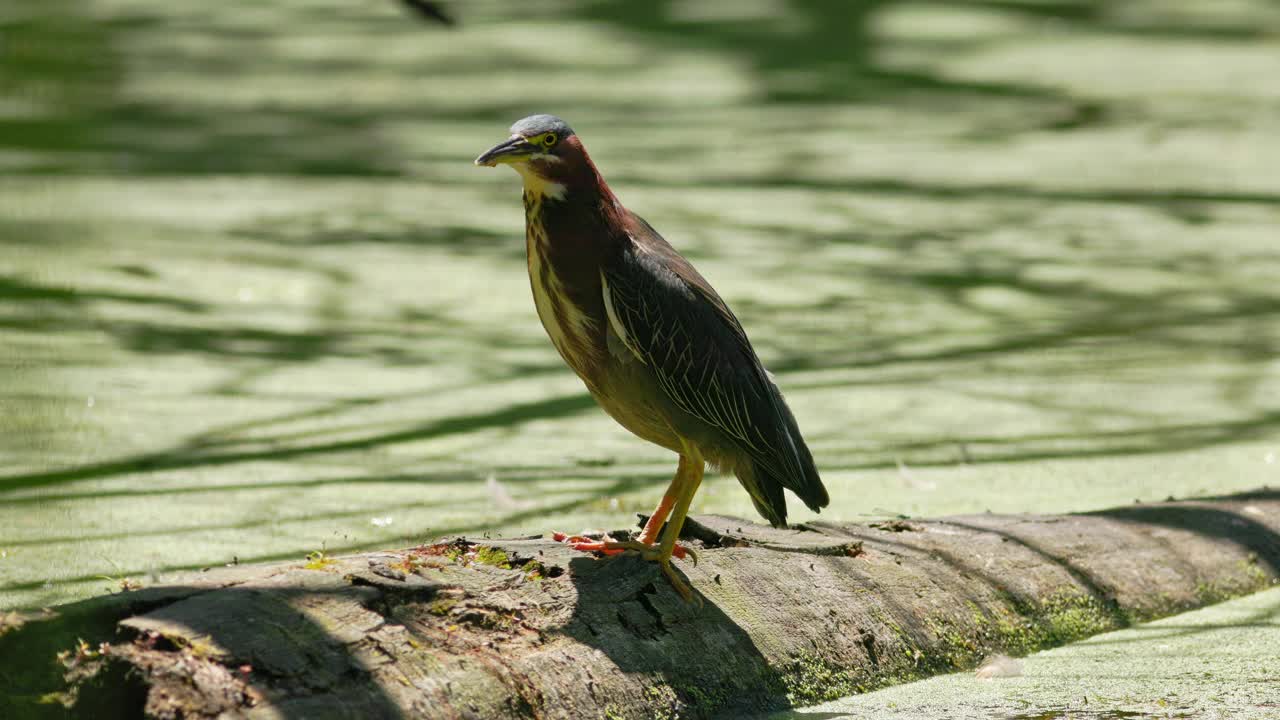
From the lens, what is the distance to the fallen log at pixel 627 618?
68.6 inches

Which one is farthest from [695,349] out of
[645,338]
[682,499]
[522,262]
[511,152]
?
[522,262]

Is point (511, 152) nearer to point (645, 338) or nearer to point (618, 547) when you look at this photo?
point (645, 338)

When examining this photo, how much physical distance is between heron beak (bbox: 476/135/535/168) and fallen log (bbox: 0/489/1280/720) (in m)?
0.62

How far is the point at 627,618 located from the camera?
7.41 feet

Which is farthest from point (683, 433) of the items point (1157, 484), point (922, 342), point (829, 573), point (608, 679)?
point (922, 342)

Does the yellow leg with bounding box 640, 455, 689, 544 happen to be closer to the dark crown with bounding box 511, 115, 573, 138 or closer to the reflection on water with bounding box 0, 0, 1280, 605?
the dark crown with bounding box 511, 115, 573, 138

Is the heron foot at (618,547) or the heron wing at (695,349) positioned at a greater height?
the heron wing at (695,349)

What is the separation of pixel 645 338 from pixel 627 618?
506 mm

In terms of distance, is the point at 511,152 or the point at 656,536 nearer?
the point at 511,152

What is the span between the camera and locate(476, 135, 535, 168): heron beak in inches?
97.9

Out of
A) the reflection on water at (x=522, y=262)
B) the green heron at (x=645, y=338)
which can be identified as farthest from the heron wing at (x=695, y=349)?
the reflection on water at (x=522, y=262)

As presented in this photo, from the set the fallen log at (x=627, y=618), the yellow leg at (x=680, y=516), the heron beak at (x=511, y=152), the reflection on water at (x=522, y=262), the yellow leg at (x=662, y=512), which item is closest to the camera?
the fallen log at (x=627, y=618)

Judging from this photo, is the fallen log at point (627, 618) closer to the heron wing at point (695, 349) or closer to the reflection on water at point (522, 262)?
the heron wing at point (695, 349)

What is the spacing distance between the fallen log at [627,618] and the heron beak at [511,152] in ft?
2.03
